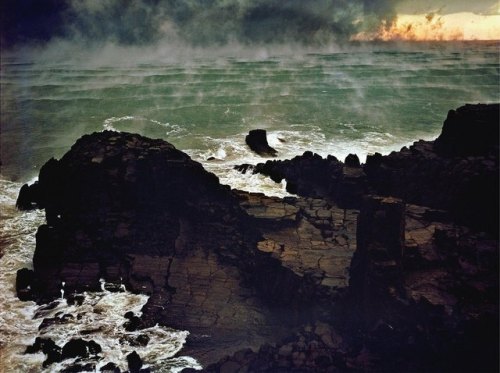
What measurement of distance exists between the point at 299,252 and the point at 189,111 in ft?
128

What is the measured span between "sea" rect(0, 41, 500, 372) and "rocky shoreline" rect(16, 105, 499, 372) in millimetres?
1446

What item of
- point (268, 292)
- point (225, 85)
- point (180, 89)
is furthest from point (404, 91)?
point (268, 292)

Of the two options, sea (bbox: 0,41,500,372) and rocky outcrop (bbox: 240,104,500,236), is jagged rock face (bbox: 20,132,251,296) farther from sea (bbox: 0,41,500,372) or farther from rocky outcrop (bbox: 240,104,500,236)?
rocky outcrop (bbox: 240,104,500,236)

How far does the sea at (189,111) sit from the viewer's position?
18344 millimetres

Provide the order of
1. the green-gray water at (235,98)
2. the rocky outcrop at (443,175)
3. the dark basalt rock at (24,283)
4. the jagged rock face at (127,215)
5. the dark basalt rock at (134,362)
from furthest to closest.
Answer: the green-gray water at (235,98) < the jagged rock face at (127,215) < the rocky outcrop at (443,175) < the dark basalt rock at (24,283) < the dark basalt rock at (134,362)

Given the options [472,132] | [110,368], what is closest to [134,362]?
[110,368]

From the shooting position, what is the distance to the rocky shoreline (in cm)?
1484

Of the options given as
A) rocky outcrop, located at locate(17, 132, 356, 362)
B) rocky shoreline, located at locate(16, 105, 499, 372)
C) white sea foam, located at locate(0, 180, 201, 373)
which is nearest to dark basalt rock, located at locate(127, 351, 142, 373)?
white sea foam, located at locate(0, 180, 201, 373)

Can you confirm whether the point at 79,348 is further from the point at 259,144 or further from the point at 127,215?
the point at 259,144

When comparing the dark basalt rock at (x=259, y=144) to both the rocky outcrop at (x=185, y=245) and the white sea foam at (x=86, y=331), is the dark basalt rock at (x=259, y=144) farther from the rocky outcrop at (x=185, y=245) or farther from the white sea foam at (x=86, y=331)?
the white sea foam at (x=86, y=331)

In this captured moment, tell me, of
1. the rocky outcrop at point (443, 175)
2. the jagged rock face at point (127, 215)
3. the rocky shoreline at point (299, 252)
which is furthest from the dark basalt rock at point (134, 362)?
the rocky outcrop at point (443, 175)

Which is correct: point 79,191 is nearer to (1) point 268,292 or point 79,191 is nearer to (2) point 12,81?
(1) point 268,292

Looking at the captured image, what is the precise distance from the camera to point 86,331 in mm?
17656

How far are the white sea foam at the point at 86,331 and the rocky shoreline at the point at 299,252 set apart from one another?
2.00 ft
